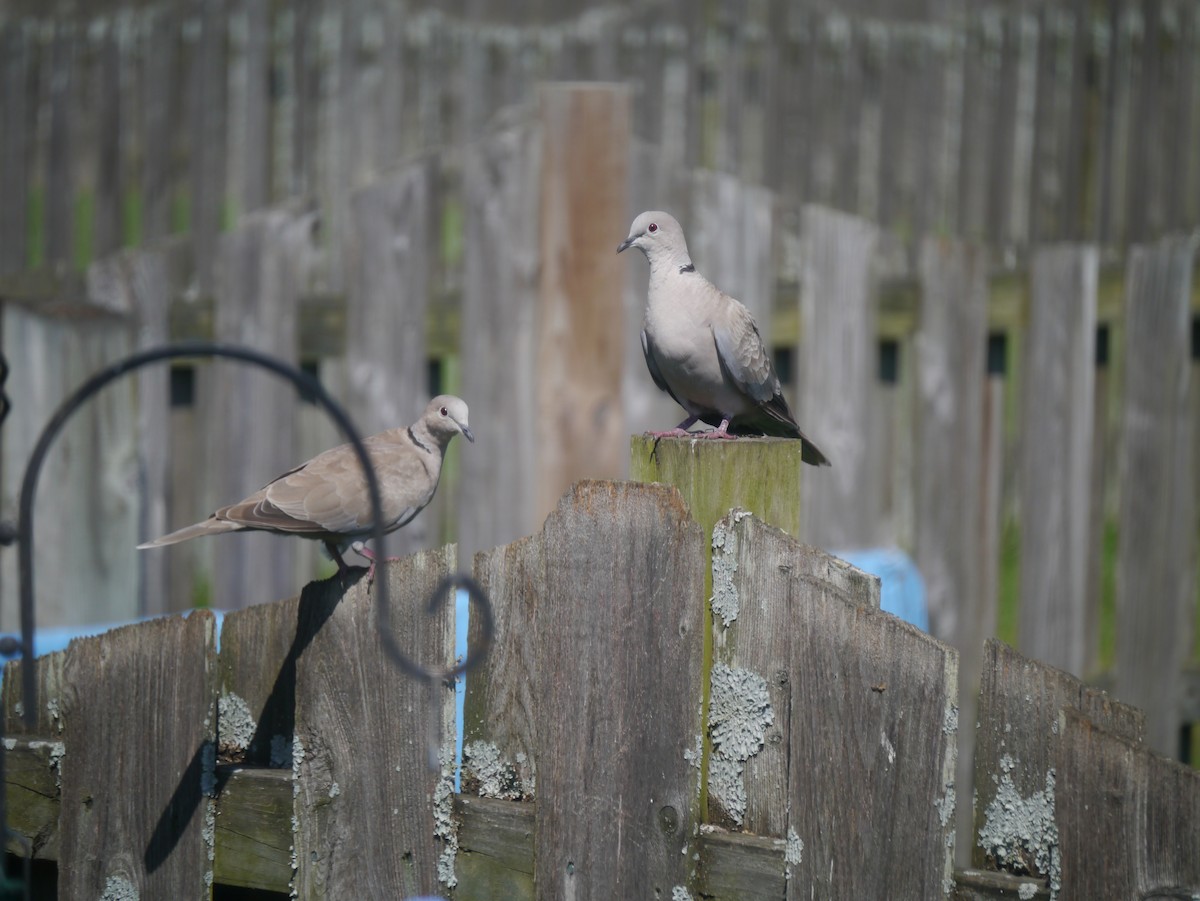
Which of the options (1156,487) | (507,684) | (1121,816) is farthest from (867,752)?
(1156,487)

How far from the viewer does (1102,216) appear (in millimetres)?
6859

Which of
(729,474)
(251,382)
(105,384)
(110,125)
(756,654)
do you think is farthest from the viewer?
(110,125)

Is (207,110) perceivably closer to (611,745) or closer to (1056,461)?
(1056,461)

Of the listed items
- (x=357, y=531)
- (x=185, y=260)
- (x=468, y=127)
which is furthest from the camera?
(x=468, y=127)

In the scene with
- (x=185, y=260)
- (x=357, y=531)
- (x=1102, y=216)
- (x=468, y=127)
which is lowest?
(x=357, y=531)

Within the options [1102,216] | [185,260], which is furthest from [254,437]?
[1102,216]

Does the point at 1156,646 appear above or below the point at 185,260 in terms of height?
below

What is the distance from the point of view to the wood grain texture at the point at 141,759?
269 centimetres

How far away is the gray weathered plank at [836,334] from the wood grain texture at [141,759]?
2447 mm

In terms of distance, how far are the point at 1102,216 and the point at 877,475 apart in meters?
2.87

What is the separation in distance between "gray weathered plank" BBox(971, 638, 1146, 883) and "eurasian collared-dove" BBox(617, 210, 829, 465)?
1147mm

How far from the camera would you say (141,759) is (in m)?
2.70

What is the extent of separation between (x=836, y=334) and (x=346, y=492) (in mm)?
2031

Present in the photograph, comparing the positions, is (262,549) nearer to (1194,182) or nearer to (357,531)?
(357,531)
